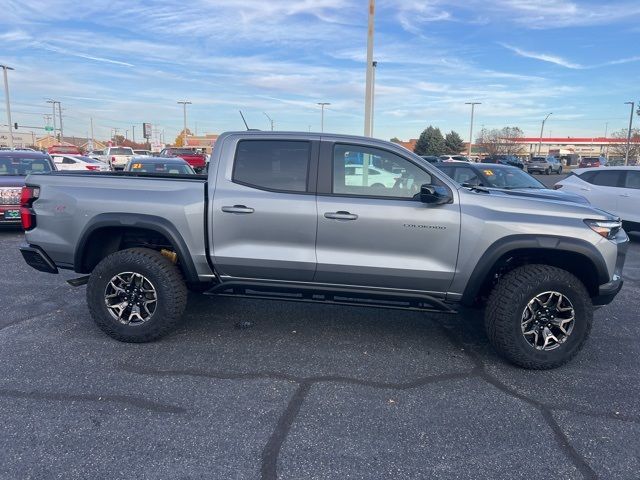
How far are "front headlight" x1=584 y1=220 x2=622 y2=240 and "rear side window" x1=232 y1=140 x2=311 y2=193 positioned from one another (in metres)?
2.42

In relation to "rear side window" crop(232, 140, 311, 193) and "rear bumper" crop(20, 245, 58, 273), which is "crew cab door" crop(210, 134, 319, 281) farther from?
"rear bumper" crop(20, 245, 58, 273)

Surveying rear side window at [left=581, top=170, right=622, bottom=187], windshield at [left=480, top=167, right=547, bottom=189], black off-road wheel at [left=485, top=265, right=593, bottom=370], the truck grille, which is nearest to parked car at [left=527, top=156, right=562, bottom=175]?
rear side window at [left=581, top=170, right=622, bottom=187]

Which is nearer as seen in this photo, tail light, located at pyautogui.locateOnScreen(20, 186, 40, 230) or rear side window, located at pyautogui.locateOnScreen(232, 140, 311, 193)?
rear side window, located at pyautogui.locateOnScreen(232, 140, 311, 193)

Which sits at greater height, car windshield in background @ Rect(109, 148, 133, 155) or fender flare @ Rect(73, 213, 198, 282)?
car windshield in background @ Rect(109, 148, 133, 155)

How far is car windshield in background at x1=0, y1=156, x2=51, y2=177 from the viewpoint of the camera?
32.1 feet

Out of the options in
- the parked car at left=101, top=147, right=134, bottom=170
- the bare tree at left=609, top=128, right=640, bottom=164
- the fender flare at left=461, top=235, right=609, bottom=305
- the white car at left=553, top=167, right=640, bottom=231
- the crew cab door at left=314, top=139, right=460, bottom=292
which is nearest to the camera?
the fender flare at left=461, top=235, right=609, bottom=305

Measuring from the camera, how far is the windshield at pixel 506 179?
9.62 meters

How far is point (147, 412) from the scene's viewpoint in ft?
10.5

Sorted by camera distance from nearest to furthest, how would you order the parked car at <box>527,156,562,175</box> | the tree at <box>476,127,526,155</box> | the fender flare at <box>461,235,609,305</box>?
the fender flare at <box>461,235,609,305</box>
the parked car at <box>527,156,562,175</box>
the tree at <box>476,127,526,155</box>

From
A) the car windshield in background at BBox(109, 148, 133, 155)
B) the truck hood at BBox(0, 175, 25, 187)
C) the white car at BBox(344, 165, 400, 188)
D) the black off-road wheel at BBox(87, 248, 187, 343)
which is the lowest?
the black off-road wheel at BBox(87, 248, 187, 343)

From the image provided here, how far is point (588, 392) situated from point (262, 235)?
113 inches

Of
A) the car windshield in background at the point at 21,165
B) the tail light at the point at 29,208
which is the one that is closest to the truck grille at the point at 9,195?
the car windshield in background at the point at 21,165

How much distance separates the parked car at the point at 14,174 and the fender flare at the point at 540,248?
7.14 metres

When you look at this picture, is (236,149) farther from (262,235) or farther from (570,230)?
(570,230)
